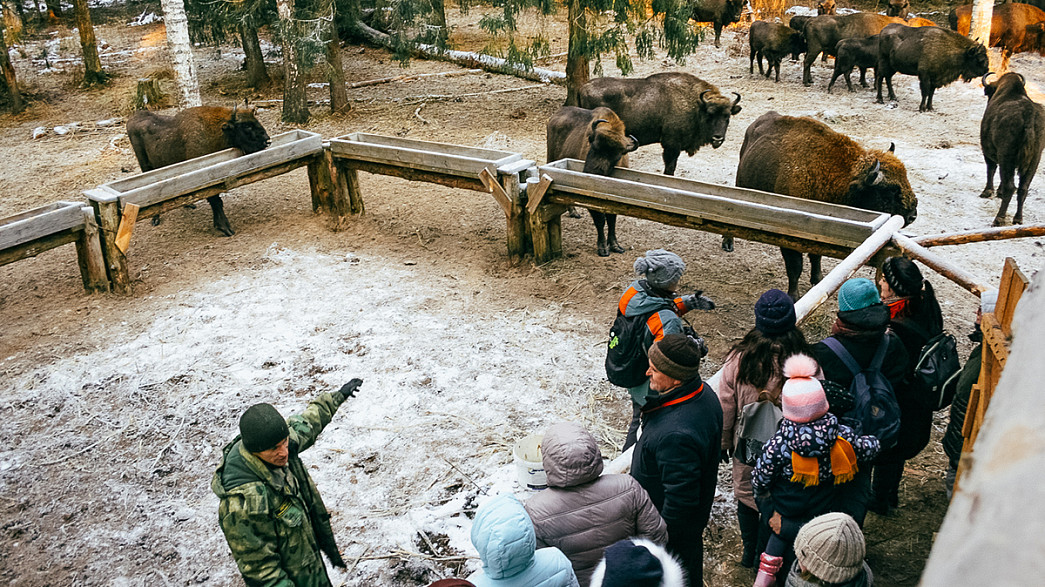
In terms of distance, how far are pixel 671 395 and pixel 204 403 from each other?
4381 millimetres

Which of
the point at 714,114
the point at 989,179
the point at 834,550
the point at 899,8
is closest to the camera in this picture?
the point at 834,550

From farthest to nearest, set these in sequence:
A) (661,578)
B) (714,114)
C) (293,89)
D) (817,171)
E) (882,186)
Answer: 1. (293,89)
2. (714,114)
3. (817,171)
4. (882,186)
5. (661,578)

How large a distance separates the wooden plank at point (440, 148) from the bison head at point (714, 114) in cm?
289

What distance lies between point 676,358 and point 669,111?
27.0 feet

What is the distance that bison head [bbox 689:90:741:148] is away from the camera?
10.6 metres

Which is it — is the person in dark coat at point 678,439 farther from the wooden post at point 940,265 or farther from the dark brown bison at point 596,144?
the dark brown bison at point 596,144

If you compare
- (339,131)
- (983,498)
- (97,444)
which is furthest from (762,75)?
(983,498)

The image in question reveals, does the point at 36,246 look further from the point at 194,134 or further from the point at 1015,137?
the point at 1015,137

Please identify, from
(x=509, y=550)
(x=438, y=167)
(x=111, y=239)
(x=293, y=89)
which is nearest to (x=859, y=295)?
(x=509, y=550)

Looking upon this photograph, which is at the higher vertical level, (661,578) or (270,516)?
(661,578)

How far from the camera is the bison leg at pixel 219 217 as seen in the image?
31.5 ft

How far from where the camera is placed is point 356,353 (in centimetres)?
689

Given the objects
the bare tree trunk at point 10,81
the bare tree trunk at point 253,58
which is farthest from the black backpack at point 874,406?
the bare tree trunk at point 10,81

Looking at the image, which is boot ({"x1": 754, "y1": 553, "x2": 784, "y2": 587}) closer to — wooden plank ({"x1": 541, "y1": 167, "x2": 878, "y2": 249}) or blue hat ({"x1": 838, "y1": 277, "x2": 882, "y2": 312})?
blue hat ({"x1": 838, "y1": 277, "x2": 882, "y2": 312})
